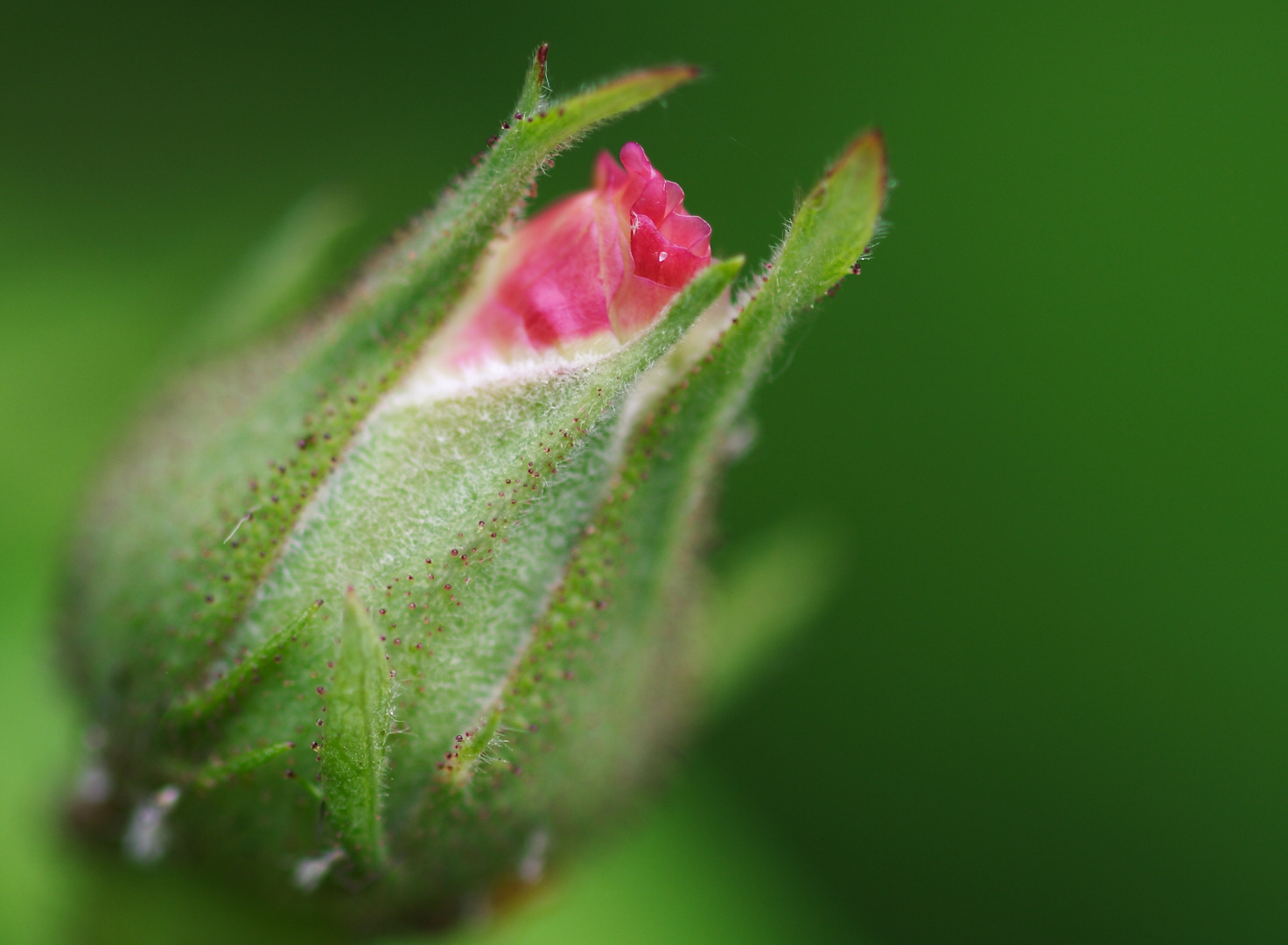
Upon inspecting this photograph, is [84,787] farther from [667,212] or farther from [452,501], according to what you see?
[667,212]

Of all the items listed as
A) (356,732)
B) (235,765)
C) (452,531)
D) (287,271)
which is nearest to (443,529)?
(452,531)

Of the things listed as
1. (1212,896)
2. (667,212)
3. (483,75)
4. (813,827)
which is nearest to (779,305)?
(667,212)

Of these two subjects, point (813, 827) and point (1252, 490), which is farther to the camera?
point (813, 827)

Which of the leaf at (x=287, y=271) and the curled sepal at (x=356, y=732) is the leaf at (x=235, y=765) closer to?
the curled sepal at (x=356, y=732)

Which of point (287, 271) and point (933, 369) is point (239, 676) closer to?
point (287, 271)

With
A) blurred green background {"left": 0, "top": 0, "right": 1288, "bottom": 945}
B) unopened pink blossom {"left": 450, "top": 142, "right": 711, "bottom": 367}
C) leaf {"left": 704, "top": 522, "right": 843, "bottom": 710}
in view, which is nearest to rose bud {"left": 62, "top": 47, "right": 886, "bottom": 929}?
unopened pink blossom {"left": 450, "top": 142, "right": 711, "bottom": 367}

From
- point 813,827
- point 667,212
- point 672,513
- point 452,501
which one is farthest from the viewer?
point 813,827

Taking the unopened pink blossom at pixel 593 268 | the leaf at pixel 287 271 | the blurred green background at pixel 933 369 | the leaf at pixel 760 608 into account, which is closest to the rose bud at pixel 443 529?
the unopened pink blossom at pixel 593 268
